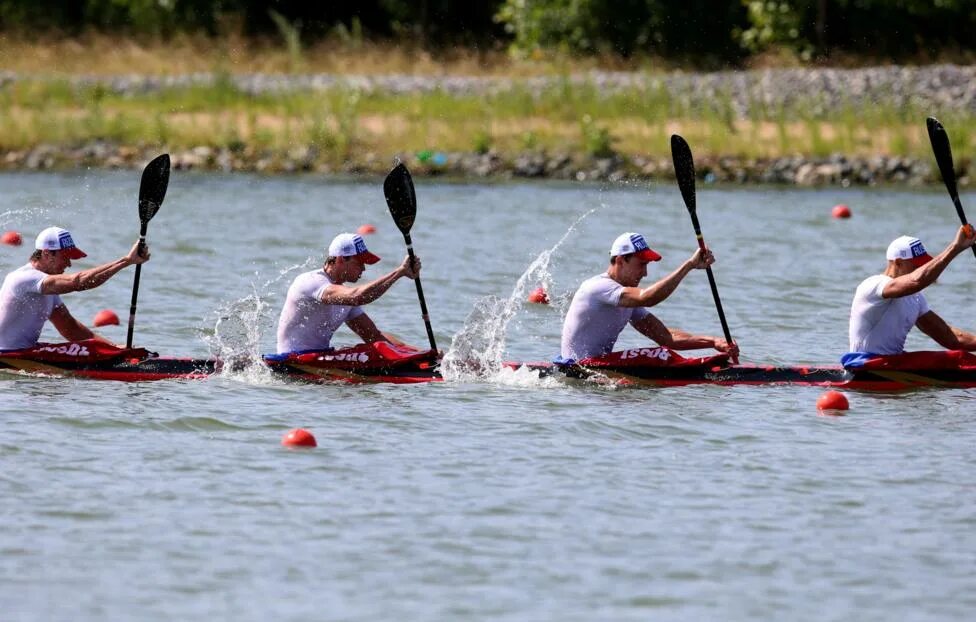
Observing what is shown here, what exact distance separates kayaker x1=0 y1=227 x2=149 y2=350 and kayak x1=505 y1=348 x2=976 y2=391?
3806mm

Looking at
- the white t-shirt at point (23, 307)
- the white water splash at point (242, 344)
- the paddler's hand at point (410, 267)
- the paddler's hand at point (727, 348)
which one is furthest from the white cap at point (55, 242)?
the paddler's hand at point (727, 348)

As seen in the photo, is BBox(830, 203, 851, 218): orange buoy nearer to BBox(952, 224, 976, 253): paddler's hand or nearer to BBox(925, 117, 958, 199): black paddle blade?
BBox(925, 117, 958, 199): black paddle blade

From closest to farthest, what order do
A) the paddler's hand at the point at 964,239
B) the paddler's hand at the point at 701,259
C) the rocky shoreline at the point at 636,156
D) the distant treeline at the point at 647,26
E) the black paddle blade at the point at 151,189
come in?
the paddler's hand at the point at 964,239 → the paddler's hand at the point at 701,259 → the black paddle blade at the point at 151,189 → the rocky shoreline at the point at 636,156 → the distant treeline at the point at 647,26

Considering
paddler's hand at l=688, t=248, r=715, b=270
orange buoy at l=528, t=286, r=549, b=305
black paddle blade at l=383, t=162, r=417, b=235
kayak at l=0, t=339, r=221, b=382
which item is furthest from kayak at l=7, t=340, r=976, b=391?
orange buoy at l=528, t=286, r=549, b=305

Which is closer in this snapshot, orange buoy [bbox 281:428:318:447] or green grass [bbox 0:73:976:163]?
orange buoy [bbox 281:428:318:447]

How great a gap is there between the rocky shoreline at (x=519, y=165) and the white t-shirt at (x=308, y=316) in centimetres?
1847

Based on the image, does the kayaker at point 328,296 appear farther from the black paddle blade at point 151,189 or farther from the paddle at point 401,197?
the black paddle blade at point 151,189

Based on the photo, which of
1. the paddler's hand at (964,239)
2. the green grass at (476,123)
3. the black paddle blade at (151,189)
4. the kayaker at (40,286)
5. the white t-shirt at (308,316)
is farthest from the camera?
the green grass at (476,123)

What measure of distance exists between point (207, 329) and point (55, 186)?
47.3 ft

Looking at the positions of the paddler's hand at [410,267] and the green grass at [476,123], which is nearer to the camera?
the paddler's hand at [410,267]

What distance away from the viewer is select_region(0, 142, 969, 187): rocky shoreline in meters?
32.6

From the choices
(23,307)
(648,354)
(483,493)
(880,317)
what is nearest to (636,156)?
(648,354)

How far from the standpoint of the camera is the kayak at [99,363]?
563 inches

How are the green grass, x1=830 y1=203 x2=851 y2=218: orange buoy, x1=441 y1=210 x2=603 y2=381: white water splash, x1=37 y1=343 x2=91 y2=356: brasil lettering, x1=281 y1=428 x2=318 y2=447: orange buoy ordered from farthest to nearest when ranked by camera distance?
the green grass < x1=830 y1=203 x2=851 y2=218: orange buoy < x1=441 y1=210 x2=603 y2=381: white water splash < x1=37 y1=343 x2=91 y2=356: brasil lettering < x1=281 y1=428 x2=318 y2=447: orange buoy
